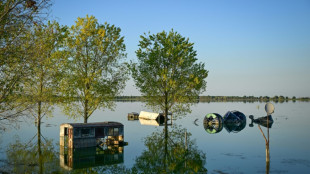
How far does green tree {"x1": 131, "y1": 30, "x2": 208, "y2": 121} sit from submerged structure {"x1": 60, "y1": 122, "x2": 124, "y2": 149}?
15139 millimetres

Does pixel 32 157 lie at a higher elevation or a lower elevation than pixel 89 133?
lower

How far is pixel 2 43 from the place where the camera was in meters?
13.8

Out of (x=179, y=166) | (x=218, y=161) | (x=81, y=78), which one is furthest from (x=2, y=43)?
(x=81, y=78)

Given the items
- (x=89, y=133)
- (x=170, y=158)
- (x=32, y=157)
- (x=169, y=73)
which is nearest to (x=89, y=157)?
(x=89, y=133)

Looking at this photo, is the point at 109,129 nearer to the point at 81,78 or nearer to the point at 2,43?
the point at 81,78

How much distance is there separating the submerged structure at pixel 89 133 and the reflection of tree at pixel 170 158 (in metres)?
4.54

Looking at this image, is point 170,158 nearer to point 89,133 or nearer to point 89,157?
point 89,157

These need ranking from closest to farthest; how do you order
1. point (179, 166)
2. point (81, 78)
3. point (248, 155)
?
point (179, 166)
point (248, 155)
point (81, 78)

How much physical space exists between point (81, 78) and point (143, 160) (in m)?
17.6

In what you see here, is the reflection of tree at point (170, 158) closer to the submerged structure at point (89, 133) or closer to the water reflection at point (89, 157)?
the water reflection at point (89, 157)

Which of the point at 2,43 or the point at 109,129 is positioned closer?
the point at 2,43

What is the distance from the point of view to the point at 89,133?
33844mm

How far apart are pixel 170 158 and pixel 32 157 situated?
47.1ft

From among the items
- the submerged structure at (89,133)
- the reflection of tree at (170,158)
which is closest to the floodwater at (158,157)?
the reflection of tree at (170,158)
